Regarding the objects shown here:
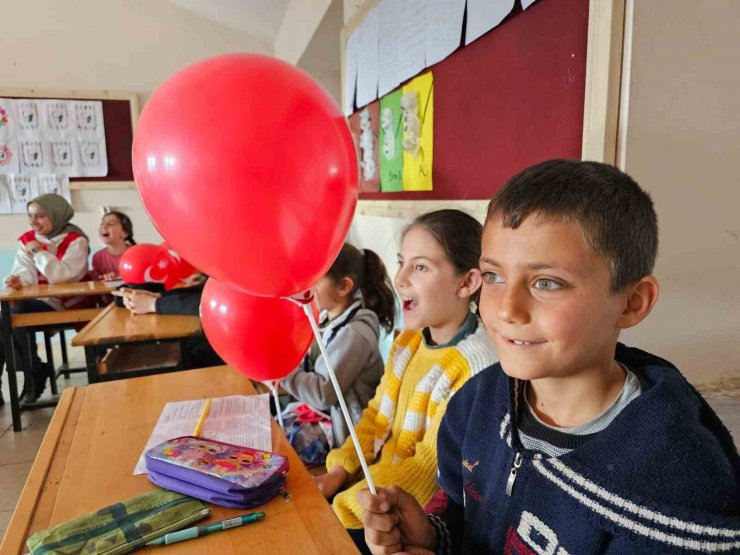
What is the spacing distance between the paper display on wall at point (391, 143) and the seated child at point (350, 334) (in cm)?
65

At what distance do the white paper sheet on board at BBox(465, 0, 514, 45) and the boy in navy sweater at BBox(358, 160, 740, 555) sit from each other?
0.91 meters

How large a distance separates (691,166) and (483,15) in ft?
2.69

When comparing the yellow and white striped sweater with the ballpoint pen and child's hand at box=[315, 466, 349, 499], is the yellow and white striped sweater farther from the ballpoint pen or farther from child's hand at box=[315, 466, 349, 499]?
the ballpoint pen

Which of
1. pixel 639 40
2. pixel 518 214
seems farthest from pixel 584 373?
pixel 639 40

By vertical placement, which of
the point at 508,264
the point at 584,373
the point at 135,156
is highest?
the point at 135,156

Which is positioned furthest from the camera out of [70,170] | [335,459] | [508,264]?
[70,170]

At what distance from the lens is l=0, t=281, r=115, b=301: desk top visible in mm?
2867

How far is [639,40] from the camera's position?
1.01m

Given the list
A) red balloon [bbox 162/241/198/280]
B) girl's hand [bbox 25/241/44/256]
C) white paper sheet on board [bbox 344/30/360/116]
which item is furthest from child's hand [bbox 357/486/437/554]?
girl's hand [bbox 25/241/44/256]

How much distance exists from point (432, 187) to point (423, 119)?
291mm

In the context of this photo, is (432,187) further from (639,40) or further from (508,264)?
(508,264)

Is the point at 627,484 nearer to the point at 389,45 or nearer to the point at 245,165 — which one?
the point at 245,165

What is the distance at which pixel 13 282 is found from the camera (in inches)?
126

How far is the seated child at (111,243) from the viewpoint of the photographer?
12.1 feet
